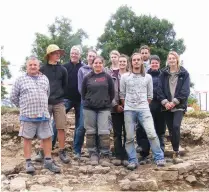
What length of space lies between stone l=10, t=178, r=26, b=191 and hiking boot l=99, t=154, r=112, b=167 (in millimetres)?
1417

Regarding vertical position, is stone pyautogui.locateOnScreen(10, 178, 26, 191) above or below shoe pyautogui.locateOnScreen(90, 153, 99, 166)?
below

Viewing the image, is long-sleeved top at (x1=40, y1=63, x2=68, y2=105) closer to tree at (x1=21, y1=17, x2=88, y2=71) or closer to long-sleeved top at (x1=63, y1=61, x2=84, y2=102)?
long-sleeved top at (x1=63, y1=61, x2=84, y2=102)

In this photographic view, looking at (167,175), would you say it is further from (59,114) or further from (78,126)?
(59,114)

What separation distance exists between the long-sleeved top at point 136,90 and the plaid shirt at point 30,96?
131 centimetres

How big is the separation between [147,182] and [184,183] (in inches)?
29.5

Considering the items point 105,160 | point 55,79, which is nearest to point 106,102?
point 55,79

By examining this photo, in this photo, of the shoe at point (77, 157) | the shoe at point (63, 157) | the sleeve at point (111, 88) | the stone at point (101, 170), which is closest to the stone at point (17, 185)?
the shoe at point (63, 157)

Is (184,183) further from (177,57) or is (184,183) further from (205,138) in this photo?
(205,138)

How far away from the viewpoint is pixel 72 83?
19.1 ft

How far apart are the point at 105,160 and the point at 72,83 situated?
1.52m

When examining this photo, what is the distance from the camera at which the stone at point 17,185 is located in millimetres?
4348

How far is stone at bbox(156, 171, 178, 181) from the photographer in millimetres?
4852

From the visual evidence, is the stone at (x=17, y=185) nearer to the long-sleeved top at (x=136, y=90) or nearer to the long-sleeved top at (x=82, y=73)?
the long-sleeved top at (x=82, y=73)

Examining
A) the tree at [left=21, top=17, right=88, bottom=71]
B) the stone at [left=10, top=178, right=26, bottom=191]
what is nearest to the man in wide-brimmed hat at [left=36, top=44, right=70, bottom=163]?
the stone at [left=10, top=178, right=26, bottom=191]
